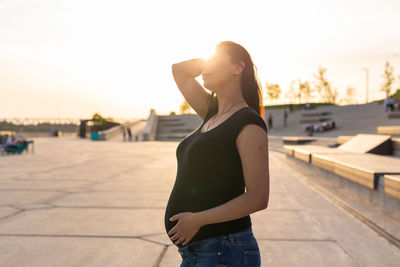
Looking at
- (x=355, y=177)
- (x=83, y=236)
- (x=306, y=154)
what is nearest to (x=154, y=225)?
(x=83, y=236)

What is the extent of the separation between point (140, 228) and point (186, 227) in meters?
2.87

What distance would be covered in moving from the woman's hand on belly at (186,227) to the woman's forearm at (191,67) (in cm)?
81

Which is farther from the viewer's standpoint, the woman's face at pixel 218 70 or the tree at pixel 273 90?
the tree at pixel 273 90

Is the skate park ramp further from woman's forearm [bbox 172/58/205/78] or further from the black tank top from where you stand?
the black tank top

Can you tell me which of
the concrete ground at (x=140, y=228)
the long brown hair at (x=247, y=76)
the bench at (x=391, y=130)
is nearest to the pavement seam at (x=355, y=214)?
the concrete ground at (x=140, y=228)

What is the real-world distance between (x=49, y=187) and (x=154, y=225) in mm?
3504

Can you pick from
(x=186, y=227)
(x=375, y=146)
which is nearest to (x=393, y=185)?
(x=186, y=227)

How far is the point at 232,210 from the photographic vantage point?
4.20ft

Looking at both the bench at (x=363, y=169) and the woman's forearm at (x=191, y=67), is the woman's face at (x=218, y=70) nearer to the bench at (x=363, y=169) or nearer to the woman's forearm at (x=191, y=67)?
the woman's forearm at (x=191, y=67)

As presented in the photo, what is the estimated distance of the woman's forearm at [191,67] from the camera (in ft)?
6.03

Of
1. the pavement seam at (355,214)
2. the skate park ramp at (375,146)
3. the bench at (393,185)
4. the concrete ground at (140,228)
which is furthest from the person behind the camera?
the skate park ramp at (375,146)

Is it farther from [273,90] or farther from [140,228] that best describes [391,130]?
[273,90]

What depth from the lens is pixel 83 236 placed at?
12.2ft

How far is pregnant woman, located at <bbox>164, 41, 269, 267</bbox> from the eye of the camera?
1.26m
